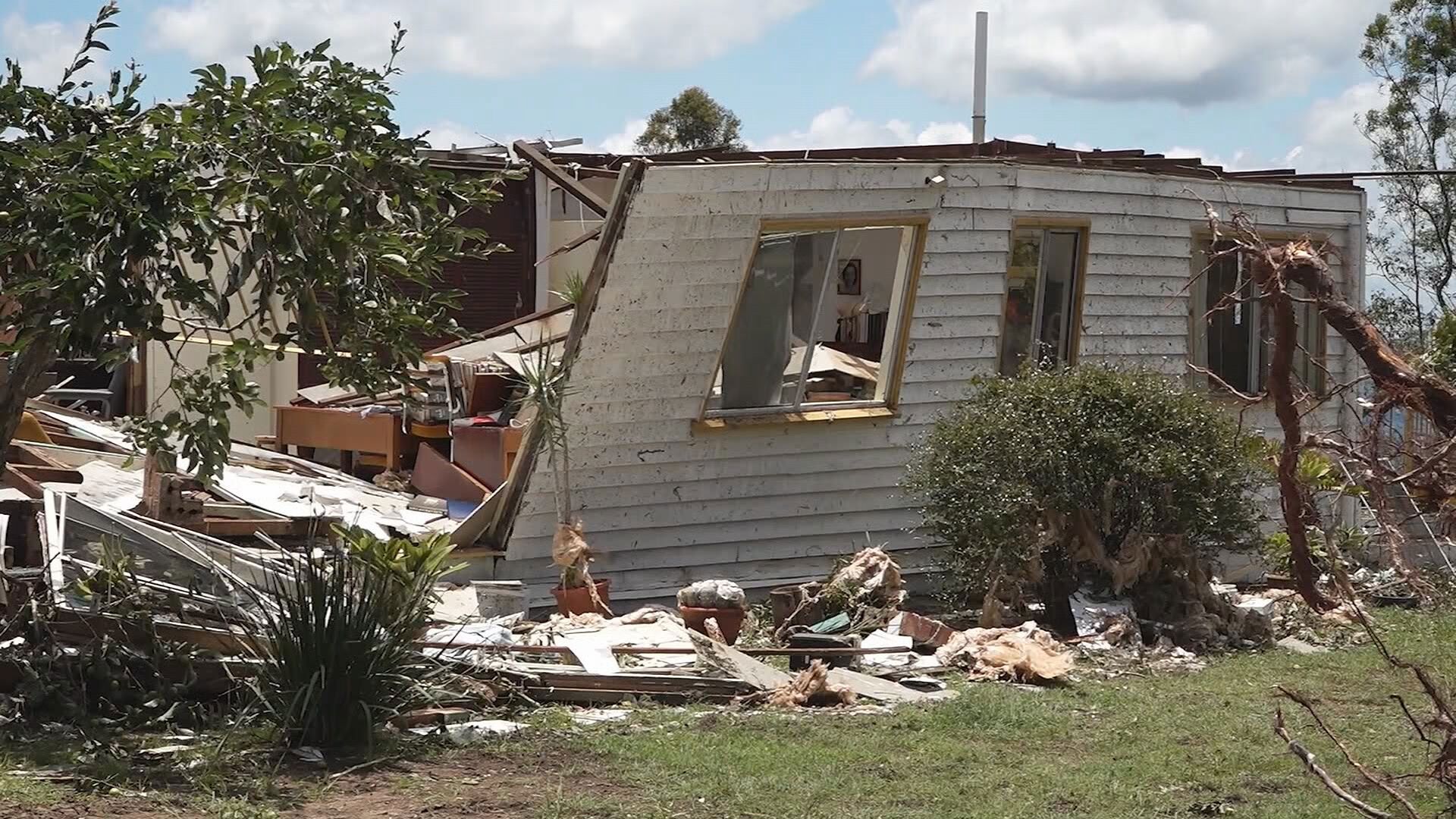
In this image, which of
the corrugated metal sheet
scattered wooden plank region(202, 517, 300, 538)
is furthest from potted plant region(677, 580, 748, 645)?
the corrugated metal sheet

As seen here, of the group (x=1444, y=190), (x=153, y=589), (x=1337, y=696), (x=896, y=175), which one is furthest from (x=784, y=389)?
(x=1444, y=190)

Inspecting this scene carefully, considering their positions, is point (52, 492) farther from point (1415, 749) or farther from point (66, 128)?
point (1415, 749)

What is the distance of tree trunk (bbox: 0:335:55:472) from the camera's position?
6730 mm

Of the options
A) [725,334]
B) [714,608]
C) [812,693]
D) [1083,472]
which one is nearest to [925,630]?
[714,608]

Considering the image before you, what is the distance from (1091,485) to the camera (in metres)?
10.9

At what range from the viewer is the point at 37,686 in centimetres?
741

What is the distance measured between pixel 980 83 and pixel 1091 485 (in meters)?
7.17

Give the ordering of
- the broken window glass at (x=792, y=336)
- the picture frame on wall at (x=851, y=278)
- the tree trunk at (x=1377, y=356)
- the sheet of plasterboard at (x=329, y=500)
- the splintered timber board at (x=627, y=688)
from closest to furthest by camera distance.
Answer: the tree trunk at (x=1377, y=356) → the splintered timber board at (x=627, y=688) → the sheet of plasterboard at (x=329, y=500) → the broken window glass at (x=792, y=336) → the picture frame on wall at (x=851, y=278)

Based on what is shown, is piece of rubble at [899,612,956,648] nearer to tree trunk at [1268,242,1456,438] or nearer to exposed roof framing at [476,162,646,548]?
exposed roof framing at [476,162,646,548]

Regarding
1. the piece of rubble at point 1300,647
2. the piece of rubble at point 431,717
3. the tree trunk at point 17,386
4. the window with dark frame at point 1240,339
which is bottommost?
the piece of rubble at point 431,717

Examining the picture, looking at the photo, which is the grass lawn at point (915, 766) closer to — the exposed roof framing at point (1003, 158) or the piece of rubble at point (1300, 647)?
the piece of rubble at point (1300, 647)

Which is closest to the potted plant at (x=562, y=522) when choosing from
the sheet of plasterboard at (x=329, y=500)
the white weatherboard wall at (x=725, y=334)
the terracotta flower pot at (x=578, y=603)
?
the terracotta flower pot at (x=578, y=603)

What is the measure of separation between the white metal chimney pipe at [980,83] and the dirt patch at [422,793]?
10.7m

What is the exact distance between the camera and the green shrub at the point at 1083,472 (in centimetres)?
1068
